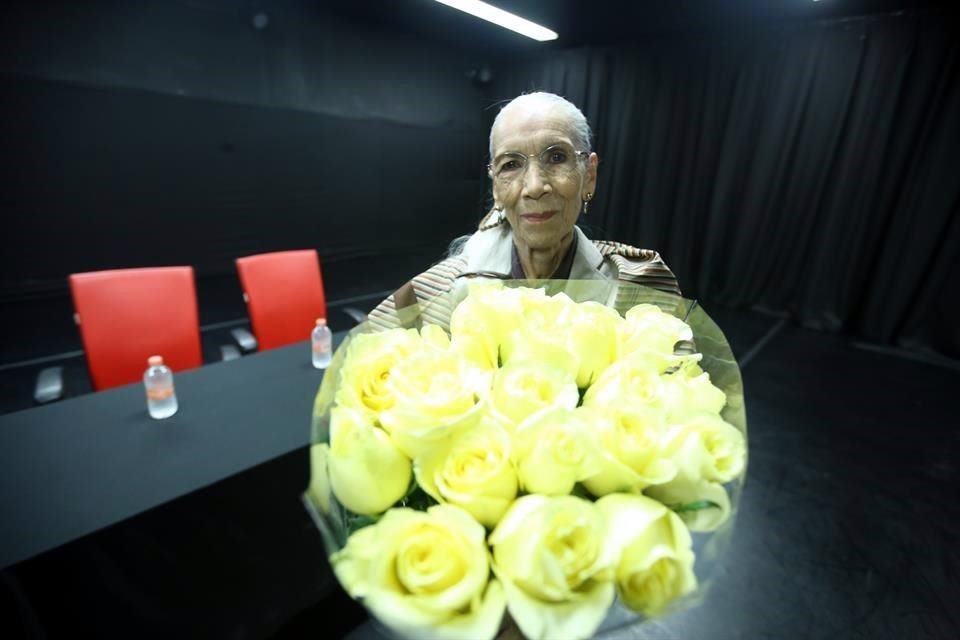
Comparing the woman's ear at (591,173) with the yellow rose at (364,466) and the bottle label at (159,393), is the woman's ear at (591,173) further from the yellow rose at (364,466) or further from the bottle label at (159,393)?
the bottle label at (159,393)

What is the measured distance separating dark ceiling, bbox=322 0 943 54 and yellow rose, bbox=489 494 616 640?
3743mm

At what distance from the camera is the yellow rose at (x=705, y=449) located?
345 mm

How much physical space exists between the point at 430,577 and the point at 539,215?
0.88 metres

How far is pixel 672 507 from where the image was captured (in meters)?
0.38

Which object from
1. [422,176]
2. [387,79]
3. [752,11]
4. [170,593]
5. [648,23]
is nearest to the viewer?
[170,593]

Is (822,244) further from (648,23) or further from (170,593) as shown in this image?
(170,593)

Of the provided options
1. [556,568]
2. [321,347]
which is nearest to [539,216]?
[556,568]

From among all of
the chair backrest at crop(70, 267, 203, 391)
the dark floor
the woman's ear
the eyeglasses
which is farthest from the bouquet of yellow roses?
the chair backrest at crop(70, 267, 203, 391)

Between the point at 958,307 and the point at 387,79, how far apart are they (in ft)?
17.9

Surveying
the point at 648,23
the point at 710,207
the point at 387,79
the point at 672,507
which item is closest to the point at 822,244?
the point at 710,207

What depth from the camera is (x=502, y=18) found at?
11.5 ft

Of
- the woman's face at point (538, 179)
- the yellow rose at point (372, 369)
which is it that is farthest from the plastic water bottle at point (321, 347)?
the yellow rose at point (372, 369)

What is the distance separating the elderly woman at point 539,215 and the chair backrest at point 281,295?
4.64ft

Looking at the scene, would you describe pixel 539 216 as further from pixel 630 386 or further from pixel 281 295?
pixel 281 295
